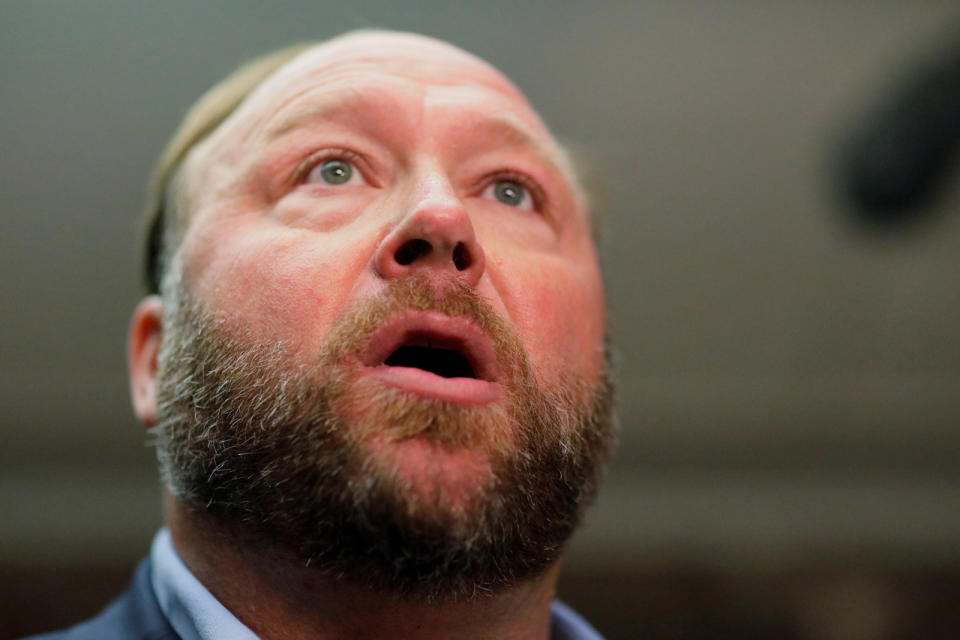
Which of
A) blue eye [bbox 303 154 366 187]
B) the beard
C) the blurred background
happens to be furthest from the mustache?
the blurred background

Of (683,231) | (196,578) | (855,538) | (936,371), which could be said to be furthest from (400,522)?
(936,371)

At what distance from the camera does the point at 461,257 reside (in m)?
0.86

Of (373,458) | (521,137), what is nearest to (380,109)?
(521,137)

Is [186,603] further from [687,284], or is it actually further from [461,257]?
[687,284]

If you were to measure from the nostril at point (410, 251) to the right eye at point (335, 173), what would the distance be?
166 mm

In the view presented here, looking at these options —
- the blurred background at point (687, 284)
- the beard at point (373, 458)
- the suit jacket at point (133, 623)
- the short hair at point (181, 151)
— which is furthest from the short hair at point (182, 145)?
the blurred background at point (687, 284)

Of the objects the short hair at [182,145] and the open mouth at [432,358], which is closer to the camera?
the open mouth at [432,358]

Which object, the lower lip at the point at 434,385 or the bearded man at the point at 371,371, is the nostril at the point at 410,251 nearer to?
the bearded man at the point at 371,371

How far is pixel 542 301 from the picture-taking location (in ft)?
3.06

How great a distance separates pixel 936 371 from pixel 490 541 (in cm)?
249

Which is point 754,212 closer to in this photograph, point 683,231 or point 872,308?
point 683,231

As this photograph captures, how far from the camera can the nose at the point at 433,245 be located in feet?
2.72

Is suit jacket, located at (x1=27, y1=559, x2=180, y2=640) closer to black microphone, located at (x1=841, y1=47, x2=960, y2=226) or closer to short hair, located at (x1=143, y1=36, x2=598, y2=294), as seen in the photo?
short hair, located at (x1=143, y1=36, x2=598, y2=294)

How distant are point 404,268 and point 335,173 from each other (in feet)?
0.69
